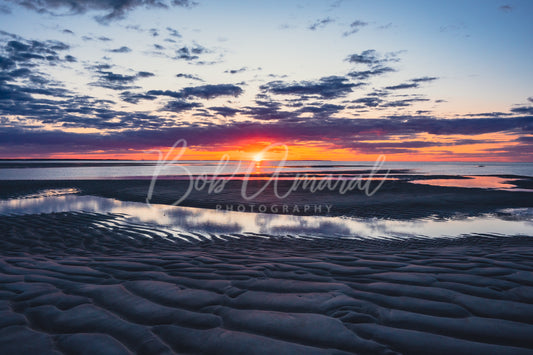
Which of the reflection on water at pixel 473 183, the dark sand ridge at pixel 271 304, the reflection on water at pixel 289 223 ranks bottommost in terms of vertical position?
the reflection on water at pixel 289 223

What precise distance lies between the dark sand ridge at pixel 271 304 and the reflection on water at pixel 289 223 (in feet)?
13.8

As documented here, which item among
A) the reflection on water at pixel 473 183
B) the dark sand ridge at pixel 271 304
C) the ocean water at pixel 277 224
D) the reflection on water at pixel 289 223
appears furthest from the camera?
the reflection on water at pixel 473 183

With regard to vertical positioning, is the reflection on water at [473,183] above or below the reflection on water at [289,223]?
above

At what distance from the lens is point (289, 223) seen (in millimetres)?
11242

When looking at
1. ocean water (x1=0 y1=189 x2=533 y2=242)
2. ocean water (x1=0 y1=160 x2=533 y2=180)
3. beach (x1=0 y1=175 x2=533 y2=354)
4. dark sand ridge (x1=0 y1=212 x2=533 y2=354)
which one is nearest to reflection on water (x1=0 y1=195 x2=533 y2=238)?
ocean water (x1=0 y1=189 x2=533 y2=242)

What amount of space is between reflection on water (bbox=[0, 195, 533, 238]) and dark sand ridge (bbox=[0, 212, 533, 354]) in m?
4.20

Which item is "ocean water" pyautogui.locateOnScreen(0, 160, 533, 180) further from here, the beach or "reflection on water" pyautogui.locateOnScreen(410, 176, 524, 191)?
the beach

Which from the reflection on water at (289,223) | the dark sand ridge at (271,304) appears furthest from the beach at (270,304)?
the reflection on water at (289,223)

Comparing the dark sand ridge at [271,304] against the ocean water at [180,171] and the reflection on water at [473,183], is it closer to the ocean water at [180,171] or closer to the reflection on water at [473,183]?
the reflection on water at [473,183]

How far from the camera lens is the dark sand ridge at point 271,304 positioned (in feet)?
7.61

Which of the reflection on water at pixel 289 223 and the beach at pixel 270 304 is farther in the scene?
the reflection on water at pixel 289 223

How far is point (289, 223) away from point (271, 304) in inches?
325

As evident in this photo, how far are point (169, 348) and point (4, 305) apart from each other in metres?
2.09

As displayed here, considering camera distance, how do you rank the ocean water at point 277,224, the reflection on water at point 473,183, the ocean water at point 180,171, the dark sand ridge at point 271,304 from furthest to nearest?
the ocean water at point 180,171, the reflection on water at point 473,183, the ocean water at point 277,224, the dark sand ridge at point 271,304
